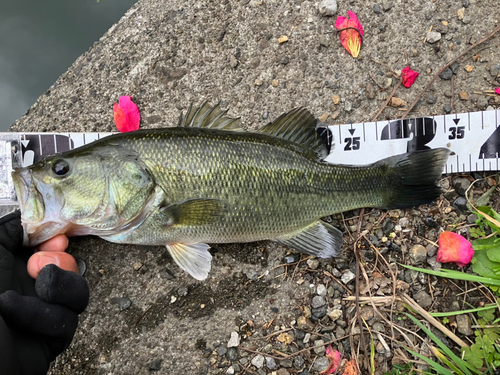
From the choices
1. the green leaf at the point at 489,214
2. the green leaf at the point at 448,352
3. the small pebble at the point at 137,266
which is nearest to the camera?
the green leaf at the point at 448,352

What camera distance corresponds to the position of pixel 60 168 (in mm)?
2246

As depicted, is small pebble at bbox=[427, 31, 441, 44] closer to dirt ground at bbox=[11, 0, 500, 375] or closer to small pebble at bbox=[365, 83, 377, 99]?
dirt ground at bbox=[11, 0, 500, 375]

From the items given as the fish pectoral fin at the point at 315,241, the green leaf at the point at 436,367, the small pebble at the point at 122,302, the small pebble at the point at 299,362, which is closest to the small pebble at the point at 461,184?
the fish pectoral fin at the point at 315,241

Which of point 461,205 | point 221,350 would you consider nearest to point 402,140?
point 461,205

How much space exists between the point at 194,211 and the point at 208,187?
20cm

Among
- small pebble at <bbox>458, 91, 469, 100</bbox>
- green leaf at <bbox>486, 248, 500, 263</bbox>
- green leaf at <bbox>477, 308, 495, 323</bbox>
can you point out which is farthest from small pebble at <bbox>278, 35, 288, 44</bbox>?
green leaf at <bbox>477, 308, 495, 323</bbox>

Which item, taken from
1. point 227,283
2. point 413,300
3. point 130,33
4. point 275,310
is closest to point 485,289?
point 413,300

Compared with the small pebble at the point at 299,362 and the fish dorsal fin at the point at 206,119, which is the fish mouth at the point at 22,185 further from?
the small pebble at the point at 299,362

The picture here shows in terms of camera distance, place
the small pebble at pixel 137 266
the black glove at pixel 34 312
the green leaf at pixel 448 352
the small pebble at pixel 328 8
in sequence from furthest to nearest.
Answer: the small pebble at pixel 328 8, the small pebble at pixel 137 266, the green leaf at pixel 448 352, the black glove at pixel 34 312

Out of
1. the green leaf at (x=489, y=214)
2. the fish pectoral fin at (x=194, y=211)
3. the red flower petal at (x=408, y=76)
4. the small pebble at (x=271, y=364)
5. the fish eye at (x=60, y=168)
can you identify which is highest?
the fish eye at (x=60, y=168)

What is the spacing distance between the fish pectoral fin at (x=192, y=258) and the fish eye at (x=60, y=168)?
92cm

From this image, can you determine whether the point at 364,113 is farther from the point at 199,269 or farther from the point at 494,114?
the point at 199,269

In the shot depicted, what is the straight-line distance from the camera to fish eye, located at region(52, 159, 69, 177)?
2.24 metres

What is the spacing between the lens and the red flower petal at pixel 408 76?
293 cm
